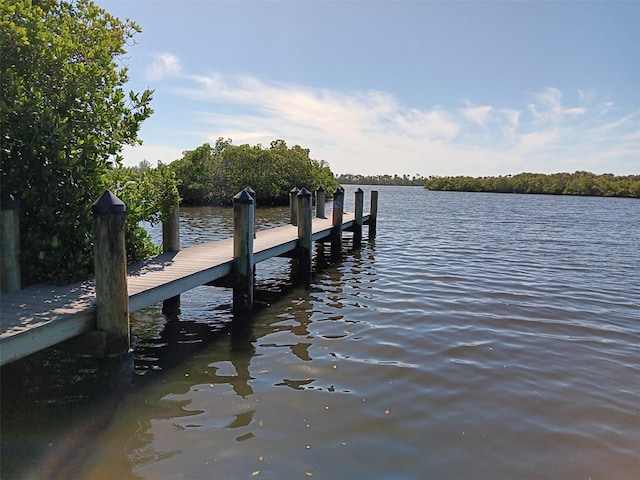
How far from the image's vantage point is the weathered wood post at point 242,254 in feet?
25.2

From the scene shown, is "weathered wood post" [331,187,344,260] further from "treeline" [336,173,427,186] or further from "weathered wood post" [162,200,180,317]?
"treeline" [336,173,427,186]

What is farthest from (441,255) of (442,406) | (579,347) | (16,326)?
(16,326)

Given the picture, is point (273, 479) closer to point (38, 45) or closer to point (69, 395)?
point (69, 395)

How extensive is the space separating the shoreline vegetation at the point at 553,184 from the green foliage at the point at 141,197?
3423 inches

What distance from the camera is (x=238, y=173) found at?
4300cm

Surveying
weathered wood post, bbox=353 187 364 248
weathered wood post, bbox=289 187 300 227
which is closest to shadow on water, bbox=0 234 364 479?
weathered wood post, bbox=289 187 300 227

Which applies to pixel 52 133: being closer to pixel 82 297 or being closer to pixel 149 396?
pixel 82 297

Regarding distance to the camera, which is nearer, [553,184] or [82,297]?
[82,297]

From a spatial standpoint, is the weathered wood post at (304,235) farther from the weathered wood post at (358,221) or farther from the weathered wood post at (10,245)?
the weathered wood post at (10,245)

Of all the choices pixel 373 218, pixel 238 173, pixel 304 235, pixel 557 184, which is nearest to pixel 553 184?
pixel 557 184

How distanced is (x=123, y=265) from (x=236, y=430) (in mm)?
2063

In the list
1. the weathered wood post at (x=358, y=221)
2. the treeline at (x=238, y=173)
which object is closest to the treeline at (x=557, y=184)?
the treeline at (x=238, y=173)

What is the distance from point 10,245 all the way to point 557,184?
3791 inches

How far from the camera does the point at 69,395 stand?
493 centimetres
